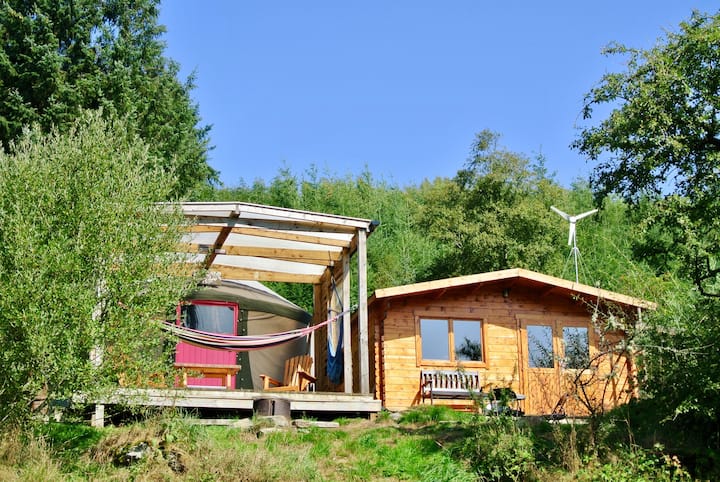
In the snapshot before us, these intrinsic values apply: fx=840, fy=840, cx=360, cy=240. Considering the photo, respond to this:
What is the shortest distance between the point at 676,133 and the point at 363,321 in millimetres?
4975

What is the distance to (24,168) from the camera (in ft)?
31.2

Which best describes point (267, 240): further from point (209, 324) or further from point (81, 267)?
point (81, 267)

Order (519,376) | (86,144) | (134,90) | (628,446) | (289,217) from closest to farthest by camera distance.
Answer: (628,446) → (86,144) → (289,217) → (519,376) → (134,90)

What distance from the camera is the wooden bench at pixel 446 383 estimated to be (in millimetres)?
14250

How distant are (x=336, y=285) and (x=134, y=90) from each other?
29.0 feet

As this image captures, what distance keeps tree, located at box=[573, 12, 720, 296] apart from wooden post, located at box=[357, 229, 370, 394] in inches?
142

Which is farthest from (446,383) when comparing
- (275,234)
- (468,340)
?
(275,234)

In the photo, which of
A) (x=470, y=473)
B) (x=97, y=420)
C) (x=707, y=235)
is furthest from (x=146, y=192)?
(x=707, y=235)

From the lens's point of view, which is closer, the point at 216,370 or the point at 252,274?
the point at 216,370

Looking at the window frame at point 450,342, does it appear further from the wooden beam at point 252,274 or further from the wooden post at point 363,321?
the wooden beam at point 252,274

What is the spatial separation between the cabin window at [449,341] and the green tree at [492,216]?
314 inches

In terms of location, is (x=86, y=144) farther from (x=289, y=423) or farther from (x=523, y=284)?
(x=523, y=284)

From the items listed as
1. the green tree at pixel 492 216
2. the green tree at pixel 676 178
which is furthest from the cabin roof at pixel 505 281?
the green tree at pixel 492 216

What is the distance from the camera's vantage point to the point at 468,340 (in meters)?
14.9
